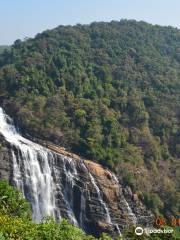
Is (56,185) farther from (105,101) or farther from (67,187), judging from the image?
(105,101)

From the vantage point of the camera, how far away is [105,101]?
50.3 meters

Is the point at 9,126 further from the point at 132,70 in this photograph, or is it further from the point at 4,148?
the point at 132,70

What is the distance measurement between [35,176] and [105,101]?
13.3 m

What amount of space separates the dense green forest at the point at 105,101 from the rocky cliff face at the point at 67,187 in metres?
2.18

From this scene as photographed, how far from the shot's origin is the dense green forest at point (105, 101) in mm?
44375

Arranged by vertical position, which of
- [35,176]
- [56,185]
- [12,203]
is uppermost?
[12,203]

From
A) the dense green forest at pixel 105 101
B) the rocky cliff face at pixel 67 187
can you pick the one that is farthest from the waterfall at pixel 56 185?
the dense green forest at pixel 105 101

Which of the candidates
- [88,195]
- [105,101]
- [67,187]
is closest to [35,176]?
[67,187]

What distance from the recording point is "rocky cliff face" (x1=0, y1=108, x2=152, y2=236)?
128 ft

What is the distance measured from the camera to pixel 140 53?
2489 inches

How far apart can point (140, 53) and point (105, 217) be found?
92.1 feet

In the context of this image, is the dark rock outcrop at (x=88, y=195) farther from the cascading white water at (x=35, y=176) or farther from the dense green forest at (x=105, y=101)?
the dense green forest at (x=105, y=101)

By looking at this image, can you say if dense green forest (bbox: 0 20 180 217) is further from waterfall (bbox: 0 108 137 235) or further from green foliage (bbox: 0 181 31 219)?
green foliage (bbox: 0 181 31 219)

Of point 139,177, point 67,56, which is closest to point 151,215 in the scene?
point 139,177
